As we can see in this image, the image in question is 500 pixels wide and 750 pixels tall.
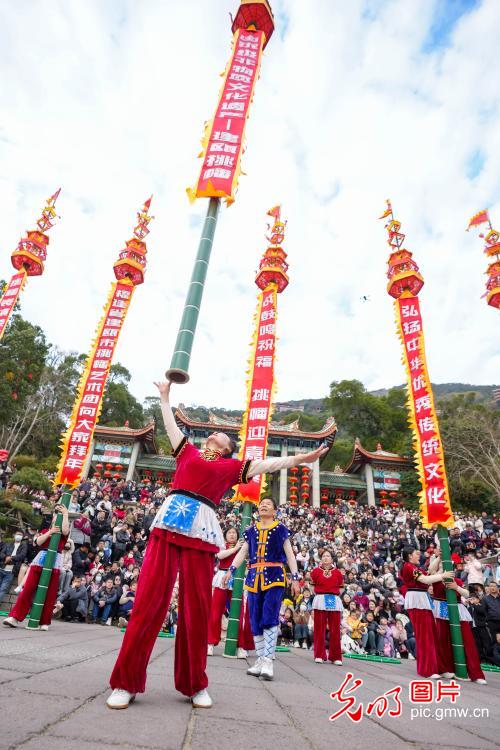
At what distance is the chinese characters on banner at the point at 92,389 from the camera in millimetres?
6812

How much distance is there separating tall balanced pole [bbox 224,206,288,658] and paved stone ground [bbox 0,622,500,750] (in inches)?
90.1

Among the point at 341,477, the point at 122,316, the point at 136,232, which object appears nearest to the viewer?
the point at 122,316

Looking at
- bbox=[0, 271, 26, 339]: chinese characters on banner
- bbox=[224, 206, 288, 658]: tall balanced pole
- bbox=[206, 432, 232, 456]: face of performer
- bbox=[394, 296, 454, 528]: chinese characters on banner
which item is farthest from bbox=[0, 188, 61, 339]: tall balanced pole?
bbox=[206, 432, 232, 456]: face of performer

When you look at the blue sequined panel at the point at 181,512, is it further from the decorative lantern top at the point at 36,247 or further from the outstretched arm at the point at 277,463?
the decorative lantern top at the point at 36,247

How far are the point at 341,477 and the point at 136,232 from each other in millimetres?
22922

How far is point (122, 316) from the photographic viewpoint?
27.6 ft

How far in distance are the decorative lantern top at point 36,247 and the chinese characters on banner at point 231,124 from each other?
8.62 metres

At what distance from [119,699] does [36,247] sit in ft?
44.9

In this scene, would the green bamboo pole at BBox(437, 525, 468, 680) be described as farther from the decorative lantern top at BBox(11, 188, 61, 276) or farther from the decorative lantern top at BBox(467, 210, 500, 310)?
the decorative lantern top at BBox(11, 188, 61, 276)

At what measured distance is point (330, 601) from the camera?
600cm

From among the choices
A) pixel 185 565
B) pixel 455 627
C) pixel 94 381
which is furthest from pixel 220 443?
pixel 94 381

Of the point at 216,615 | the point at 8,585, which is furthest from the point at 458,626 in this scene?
the point at 8,585

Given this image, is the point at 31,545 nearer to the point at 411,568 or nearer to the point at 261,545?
the point at 261,545

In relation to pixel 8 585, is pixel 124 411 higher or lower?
higher
